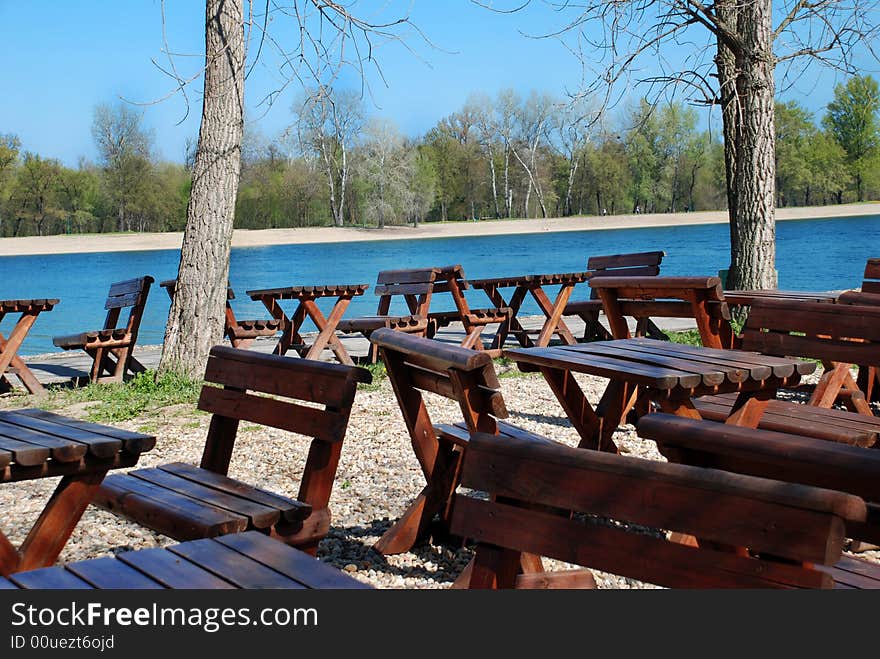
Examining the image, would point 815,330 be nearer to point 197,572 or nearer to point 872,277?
point 872,277

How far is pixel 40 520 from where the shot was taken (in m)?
2.66

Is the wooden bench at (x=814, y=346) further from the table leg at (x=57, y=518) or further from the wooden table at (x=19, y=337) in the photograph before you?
the wooden table at (x=19, y=337)

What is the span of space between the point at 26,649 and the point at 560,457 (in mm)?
982

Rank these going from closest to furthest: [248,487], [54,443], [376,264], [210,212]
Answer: [54,443], [248,487], [210,212], [376,264]

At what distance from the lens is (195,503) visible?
2881mm

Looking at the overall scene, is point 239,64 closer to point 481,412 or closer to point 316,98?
Answer: point 316,98

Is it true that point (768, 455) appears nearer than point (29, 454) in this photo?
Yes

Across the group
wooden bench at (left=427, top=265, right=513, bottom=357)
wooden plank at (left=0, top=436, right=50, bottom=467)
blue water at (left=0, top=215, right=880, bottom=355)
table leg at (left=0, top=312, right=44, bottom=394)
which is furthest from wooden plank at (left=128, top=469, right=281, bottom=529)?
blue water at (left=0, top=215, right=880, bottom=355)

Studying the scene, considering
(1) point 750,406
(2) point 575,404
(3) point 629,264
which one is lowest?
(2) point 575,404

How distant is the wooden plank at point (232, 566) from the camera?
5.82 ft

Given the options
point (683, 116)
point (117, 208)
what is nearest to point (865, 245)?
point (683, 116)

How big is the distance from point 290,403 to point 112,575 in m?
1.24

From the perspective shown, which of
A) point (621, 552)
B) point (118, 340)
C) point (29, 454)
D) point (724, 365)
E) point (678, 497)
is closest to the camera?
point (678, 497)

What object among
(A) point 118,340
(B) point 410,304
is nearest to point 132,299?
(A) point 118,340
